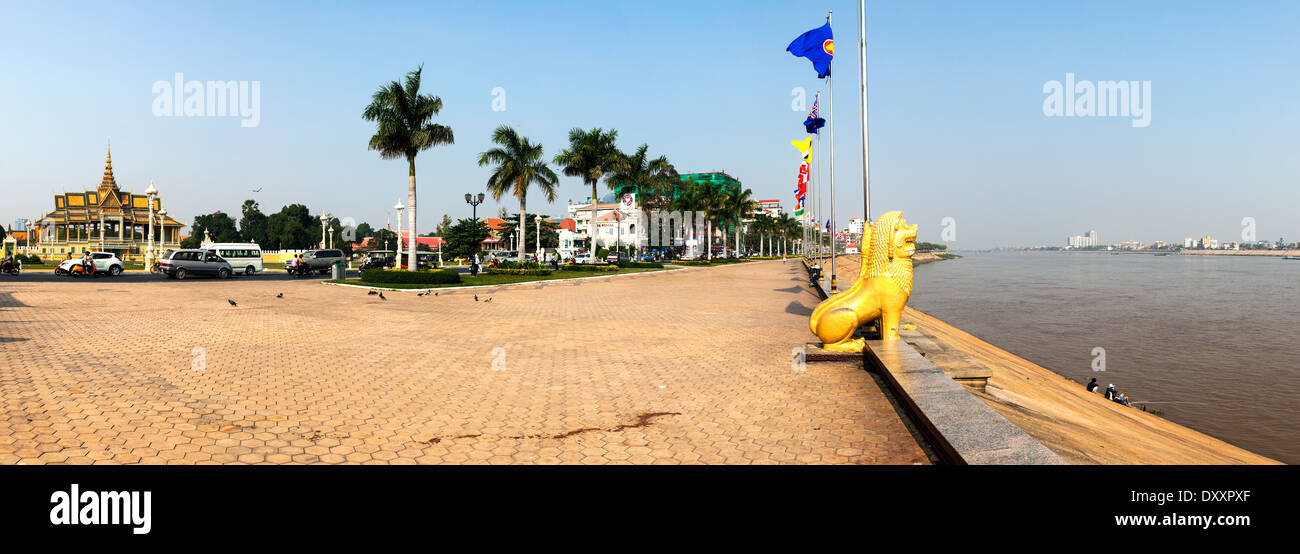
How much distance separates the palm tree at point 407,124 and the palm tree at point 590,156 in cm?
1550

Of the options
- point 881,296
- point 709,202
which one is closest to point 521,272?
point 881,296

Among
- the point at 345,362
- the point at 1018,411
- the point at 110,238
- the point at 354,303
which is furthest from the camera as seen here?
the point at 110,238

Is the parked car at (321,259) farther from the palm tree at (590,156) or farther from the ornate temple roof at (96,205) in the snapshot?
the ornate temple roof at (96,205)

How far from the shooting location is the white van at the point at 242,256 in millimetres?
34844

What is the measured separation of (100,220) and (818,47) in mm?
103249

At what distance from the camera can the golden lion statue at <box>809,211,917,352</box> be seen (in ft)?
28.7

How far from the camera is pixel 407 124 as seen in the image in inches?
1115

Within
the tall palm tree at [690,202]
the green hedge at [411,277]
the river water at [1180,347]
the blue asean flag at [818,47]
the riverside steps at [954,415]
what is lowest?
the river water at [1180,347]

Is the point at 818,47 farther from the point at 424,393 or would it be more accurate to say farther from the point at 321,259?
the point at 321,259

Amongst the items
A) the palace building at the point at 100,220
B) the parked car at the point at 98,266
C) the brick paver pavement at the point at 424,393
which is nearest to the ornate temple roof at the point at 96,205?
the palace building at the point at 100,220

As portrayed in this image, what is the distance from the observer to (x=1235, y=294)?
136 ft
